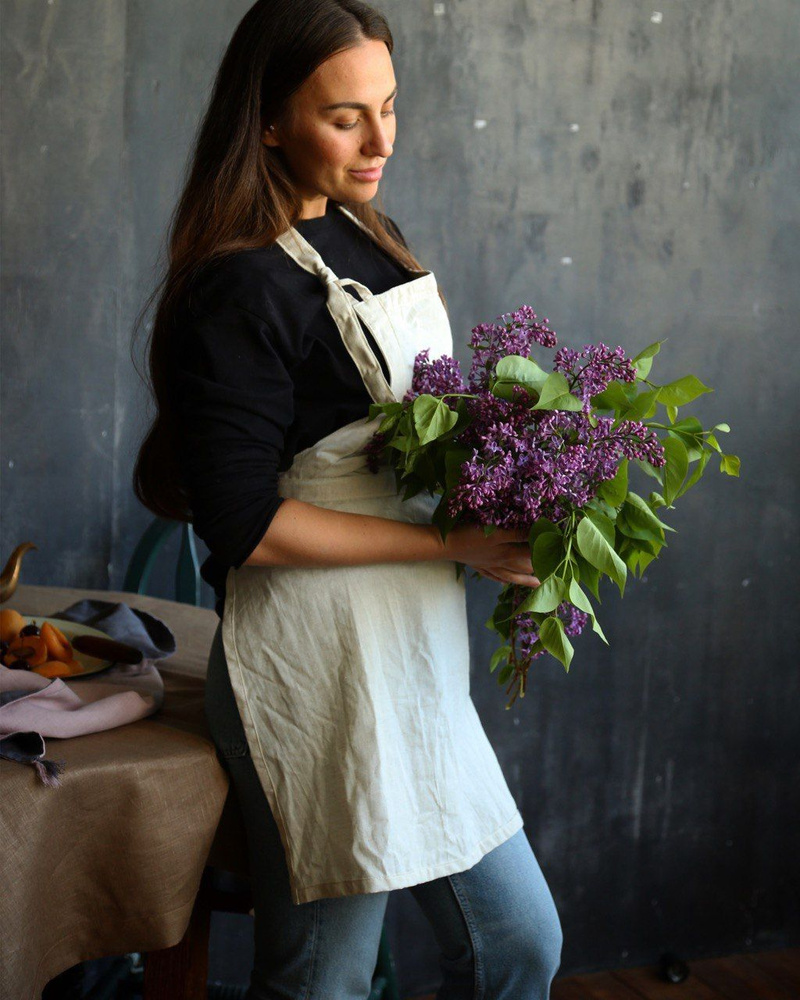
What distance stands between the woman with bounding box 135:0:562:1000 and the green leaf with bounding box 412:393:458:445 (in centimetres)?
12

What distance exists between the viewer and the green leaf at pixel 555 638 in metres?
1.16

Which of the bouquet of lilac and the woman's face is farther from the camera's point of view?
the woman's face

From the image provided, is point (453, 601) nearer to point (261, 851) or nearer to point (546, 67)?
point (261, 851)

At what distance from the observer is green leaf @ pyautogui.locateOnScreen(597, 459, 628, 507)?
110cm

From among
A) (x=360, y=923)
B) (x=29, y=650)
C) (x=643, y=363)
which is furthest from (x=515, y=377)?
(x=29, y=650)

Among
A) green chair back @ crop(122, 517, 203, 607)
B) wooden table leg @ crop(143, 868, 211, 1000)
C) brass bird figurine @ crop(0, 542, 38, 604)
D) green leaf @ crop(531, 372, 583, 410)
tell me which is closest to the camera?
green leaf @ crop(531, 372, 583, 410)

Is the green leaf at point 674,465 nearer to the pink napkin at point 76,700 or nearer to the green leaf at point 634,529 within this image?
the green leaf at point 634,529

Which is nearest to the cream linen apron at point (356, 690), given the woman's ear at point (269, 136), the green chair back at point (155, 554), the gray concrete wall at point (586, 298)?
the woman's ear at point (269, 136)

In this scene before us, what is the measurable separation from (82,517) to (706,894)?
180cm

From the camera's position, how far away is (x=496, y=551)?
119 centimetres

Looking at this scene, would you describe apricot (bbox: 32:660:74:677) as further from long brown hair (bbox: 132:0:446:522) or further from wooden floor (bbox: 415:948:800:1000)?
wooden floor (bbox: 415:948:800:1000)

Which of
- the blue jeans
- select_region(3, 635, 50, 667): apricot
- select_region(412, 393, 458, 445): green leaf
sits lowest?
the blue jeans

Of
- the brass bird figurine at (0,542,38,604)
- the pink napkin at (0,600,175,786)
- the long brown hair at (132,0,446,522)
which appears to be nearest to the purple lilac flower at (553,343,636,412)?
the long brown hair at (132,0,446,522)

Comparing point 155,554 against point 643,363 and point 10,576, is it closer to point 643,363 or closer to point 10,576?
point 10,576
